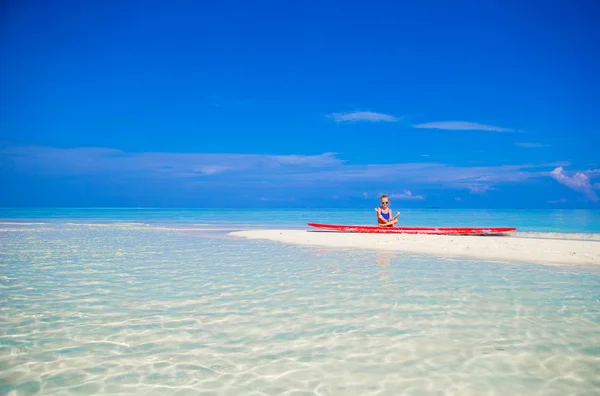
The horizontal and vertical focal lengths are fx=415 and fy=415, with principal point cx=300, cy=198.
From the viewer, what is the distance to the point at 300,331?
5598mm

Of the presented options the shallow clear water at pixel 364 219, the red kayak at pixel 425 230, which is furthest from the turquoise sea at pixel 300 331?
the shallow clear water at pixel 364 219

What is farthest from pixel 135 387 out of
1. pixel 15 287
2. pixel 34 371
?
pixel 15 287

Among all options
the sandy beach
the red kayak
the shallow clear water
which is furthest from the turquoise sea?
the shallow clear water

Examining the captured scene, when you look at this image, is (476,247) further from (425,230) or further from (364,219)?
(364,219)

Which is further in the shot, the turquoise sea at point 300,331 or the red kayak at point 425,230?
the red kayak at point 425,230

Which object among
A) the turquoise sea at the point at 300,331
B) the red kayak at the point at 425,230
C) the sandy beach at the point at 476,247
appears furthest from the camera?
the red kayak at the point at 425,230

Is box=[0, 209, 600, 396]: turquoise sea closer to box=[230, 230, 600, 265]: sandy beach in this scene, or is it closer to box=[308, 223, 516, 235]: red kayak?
box=[230, 230, 600, 265]: sandy beach

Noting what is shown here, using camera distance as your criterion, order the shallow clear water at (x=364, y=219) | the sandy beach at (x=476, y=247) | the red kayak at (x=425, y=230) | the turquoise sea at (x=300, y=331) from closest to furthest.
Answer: the turquoise sea at (x=300, y=331) → the sandy beach at (x=476, y=247) → the red kayak at (x=425, y=230) → the shallow clear water at (x=364, y=219)

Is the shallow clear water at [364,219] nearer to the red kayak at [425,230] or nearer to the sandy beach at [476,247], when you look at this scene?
the red kayak at [425,230]

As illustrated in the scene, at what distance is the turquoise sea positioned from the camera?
4.07 metres

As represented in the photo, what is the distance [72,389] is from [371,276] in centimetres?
691

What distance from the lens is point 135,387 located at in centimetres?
393

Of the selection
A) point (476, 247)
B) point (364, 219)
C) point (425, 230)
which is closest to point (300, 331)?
point (476, 247)

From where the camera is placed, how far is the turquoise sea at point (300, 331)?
4.07 meters
